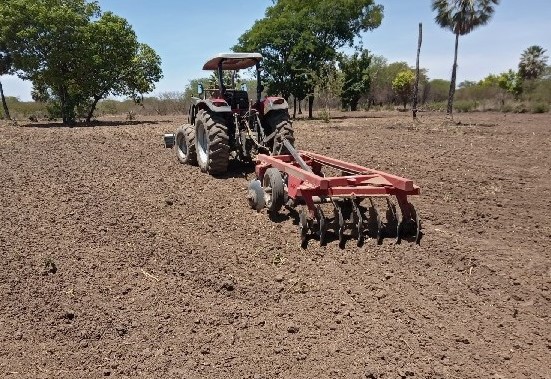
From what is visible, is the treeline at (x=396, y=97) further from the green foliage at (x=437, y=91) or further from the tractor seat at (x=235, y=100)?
the tractor seat at (x=235, y=100)

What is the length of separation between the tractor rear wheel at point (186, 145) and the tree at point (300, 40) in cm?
1599

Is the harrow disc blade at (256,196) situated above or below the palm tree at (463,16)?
below

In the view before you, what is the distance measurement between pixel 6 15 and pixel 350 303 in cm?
1970

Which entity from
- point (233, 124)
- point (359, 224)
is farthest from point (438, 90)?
point (359, 224)

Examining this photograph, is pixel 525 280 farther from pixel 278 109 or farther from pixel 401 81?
pixel 401 81

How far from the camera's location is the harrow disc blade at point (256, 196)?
20.1 feet

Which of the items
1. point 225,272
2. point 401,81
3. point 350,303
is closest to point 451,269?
point 350,303

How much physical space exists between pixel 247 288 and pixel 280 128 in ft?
12.4

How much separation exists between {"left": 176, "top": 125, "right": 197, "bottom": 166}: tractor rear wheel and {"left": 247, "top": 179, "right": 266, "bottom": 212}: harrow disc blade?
8.67 ft

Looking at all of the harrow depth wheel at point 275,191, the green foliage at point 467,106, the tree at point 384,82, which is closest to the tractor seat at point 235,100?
the harrow depth wheel at point 275,191

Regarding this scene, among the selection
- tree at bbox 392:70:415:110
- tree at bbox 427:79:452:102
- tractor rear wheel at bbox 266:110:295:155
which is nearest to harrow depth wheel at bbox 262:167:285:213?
tractor rear wheel at bbox 266:110:295:155

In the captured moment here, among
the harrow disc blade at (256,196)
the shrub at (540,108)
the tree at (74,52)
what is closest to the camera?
the harrow disc blade at (256,196)

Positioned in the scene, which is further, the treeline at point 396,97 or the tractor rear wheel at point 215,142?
the treeline at point 396,97

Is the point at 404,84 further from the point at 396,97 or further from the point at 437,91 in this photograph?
the point at 437,91
